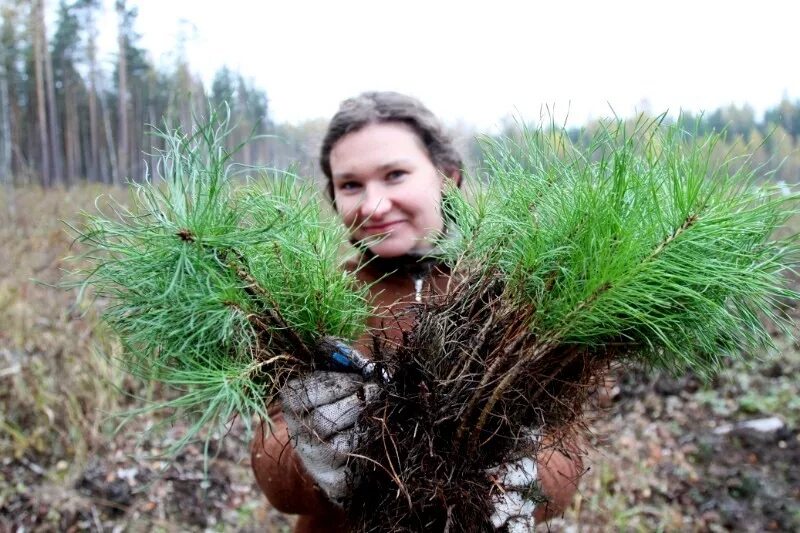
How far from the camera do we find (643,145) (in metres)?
0.76

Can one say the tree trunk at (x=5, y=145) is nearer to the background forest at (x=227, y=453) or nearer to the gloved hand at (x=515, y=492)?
the background forest at (x=227, y=453)

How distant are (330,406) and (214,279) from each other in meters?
0.29

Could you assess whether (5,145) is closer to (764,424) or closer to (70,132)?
(70,132)

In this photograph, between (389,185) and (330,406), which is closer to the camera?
(330,406)

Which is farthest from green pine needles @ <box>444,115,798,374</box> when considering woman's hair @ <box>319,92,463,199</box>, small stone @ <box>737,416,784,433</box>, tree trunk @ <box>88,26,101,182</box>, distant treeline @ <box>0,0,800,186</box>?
tree trunk @ <box>88,26,101,182</box>

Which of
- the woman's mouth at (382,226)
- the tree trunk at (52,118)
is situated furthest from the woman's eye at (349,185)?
the tree trunk at (52,118)

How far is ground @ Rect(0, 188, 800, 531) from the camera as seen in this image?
299 centimetres

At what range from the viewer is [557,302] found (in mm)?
765

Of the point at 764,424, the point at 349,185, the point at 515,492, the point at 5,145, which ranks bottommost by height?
the point at 764,424

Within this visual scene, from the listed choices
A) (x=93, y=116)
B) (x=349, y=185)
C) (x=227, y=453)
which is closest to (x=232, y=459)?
(x=227, y=453)

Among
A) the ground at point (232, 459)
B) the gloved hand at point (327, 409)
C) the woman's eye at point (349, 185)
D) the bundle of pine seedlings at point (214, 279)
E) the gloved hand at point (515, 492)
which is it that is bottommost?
the ground at point (232, 459)

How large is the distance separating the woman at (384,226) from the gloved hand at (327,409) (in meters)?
0.04

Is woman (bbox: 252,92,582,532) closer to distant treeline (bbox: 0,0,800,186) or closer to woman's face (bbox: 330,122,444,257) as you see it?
woman's face (bbox: 330,122,444,257)

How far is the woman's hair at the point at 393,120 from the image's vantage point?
1.52m
